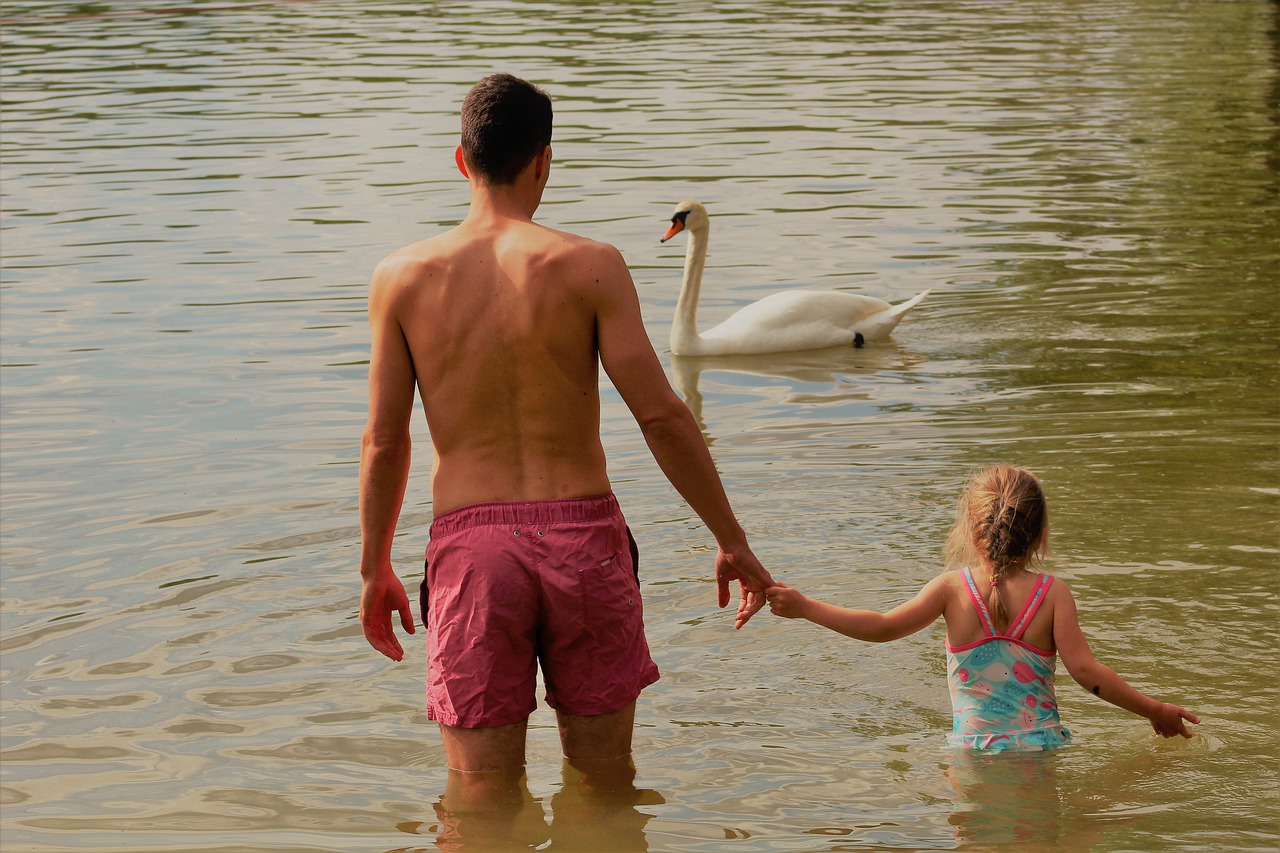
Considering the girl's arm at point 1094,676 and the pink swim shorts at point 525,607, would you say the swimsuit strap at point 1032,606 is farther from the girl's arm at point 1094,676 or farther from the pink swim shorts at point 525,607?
the pink swim shorts at point 525,607

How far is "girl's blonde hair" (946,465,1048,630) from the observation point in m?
4.99

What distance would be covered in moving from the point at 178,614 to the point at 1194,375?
21.1 feet

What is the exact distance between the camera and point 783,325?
457 inches

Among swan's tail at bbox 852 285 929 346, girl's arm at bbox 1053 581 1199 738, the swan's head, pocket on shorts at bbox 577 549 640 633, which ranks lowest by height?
swan's tail at bbox 852 285 929 346

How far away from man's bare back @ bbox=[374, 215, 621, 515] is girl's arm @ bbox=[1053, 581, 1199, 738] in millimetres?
1522

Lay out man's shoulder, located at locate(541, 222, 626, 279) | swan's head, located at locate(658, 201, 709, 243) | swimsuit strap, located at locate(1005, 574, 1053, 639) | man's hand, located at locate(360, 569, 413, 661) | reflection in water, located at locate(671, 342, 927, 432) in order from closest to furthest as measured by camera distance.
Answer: man's shoulder, located at locate(541, 222, 626, 279) < man's hand, located at locate(360, 569, 413, 661) < swimsuit strap, located at locate(1005, 574, 1053, 639) < reflection in water, located at locate(671, 342, 927, 432) < swan's head, located at locate(658, 201, 709, 243)

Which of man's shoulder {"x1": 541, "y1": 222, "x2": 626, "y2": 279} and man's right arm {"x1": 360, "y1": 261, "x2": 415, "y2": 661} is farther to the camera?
man's right arm {"x1": 360, "y1": 261, "x2": 415, "y2": 661}

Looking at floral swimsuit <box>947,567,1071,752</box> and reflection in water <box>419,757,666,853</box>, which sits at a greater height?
floral swimsuit <box>947,567,1071,752</box>

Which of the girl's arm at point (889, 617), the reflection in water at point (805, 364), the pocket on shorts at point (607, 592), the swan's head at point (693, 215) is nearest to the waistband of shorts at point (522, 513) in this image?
A: the pocket on shorts at point (607, 592)

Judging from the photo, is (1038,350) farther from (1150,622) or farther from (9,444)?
(9,444)

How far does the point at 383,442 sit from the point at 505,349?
467 millimetres

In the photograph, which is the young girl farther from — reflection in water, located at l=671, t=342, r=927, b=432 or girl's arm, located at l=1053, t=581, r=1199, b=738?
reflection in water, located at l=671, t=342, r=927, b=432

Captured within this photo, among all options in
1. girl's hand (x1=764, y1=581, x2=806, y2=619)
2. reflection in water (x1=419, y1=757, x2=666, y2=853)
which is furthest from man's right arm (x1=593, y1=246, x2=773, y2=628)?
reflection in water (x1=419, y1=757, x2=666, y2=853)

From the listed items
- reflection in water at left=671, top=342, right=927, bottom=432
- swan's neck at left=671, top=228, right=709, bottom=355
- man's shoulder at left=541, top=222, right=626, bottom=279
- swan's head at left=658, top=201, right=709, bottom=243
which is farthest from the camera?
swan's head at left=658, top=201, right=709, bottom=243
